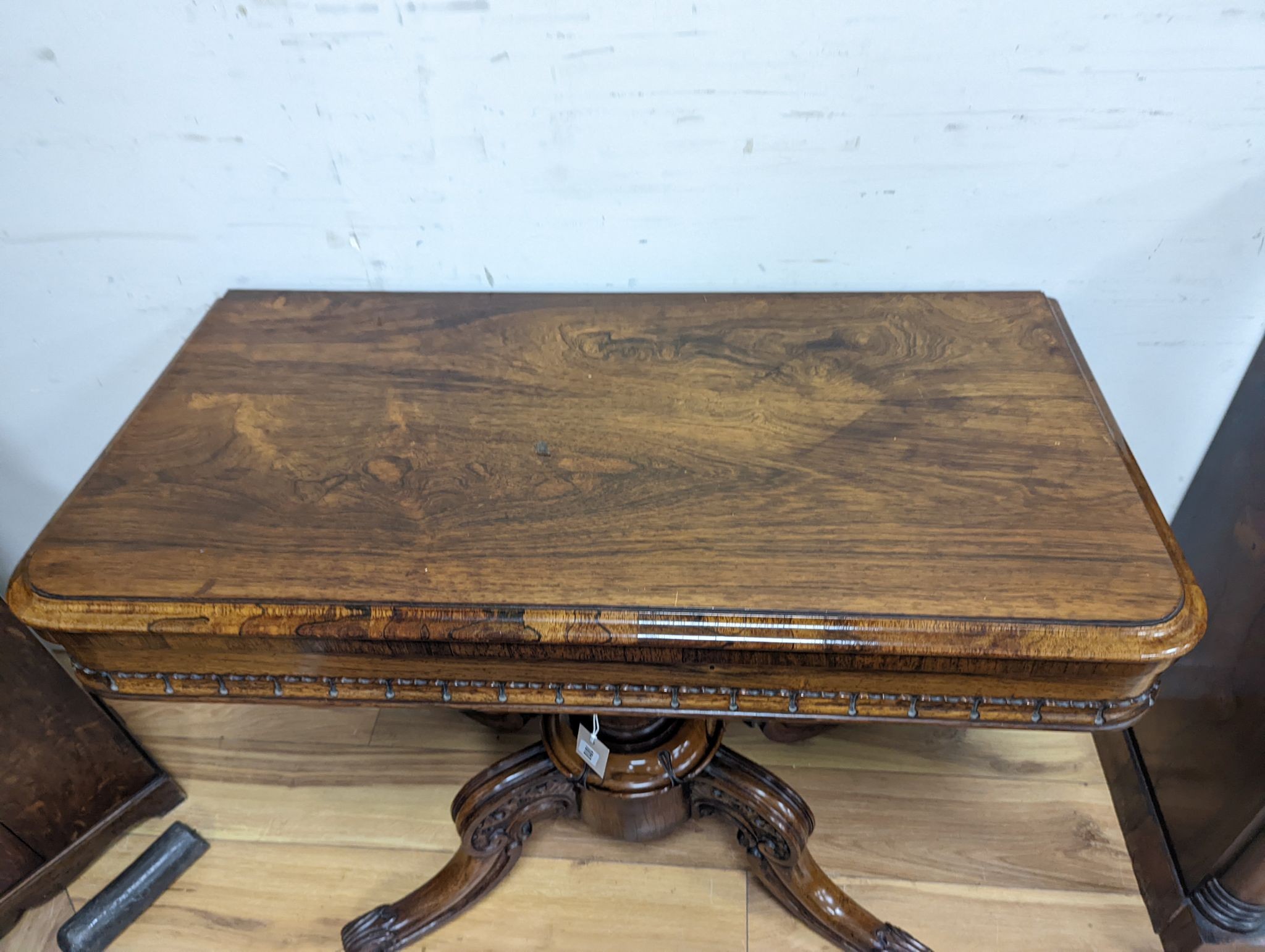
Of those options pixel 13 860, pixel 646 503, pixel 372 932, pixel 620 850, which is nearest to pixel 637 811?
pixel 620 850

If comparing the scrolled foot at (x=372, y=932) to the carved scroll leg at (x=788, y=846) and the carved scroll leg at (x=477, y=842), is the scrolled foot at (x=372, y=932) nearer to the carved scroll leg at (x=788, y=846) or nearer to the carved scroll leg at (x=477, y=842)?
the carved scroll leg at (x=477, y=842)

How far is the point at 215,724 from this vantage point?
1297 mm

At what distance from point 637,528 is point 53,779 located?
915 millimetres

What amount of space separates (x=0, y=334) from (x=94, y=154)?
1.01 ft

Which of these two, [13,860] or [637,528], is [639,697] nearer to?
[637,528]

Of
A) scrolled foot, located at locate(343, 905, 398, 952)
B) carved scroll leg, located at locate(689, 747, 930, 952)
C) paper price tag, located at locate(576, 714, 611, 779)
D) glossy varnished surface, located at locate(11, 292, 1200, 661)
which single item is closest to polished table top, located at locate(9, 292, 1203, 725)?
glossy varnished surface, located at locate(11, 292, 1200, 661)

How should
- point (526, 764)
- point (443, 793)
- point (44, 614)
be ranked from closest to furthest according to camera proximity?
point (44, 614), point (526, 764), point (443, 793)

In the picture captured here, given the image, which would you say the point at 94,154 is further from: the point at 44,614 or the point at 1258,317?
the point at 1258,317

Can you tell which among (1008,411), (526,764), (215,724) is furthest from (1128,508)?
(215,724)

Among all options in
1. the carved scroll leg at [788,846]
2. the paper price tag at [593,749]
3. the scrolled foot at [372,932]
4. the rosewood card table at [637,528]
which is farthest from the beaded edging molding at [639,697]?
the scrolled foot at [372,932]

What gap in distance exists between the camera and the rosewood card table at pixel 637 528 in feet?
2.02

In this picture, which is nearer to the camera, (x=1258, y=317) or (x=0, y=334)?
(x=1258, y=317)

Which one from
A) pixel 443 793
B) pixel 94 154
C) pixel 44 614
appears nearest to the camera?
pixel 44 614

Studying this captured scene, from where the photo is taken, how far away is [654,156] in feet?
2.88
